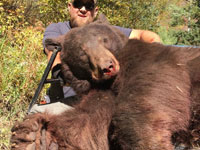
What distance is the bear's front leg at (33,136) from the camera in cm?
277

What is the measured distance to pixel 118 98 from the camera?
8.84 ft

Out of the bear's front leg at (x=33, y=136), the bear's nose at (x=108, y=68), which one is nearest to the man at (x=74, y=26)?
the bear's front leg at (x=33, y=136)

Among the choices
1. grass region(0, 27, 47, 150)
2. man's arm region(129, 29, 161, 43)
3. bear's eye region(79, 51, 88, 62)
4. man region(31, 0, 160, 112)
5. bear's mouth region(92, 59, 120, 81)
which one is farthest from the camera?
grass region(0, 27, 47, 150)

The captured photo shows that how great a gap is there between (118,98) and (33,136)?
2.78 ft

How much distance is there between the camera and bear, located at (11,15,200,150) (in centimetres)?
244

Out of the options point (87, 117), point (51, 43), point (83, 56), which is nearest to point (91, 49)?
point (83, 56)

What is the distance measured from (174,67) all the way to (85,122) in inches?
39.6

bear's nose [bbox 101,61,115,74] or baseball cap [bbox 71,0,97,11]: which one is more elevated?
baseball cap [bbox 71,0,97,11]

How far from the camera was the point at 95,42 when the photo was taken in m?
3.27

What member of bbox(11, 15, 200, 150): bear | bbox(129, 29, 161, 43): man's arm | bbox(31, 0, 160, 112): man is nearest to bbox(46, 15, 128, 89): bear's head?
bbox(11, 15, 200, 150): bear

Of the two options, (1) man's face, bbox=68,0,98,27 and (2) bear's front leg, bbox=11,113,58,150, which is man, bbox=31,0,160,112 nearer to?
(1) man's face, bbox=68,0,98,27

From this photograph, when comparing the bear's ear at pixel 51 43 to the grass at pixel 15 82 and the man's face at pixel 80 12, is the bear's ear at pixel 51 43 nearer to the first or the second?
the man's face at pixel 80 12

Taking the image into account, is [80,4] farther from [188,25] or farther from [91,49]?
[188,25]

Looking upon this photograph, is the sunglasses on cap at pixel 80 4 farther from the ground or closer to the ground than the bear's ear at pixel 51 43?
farther from the ground
